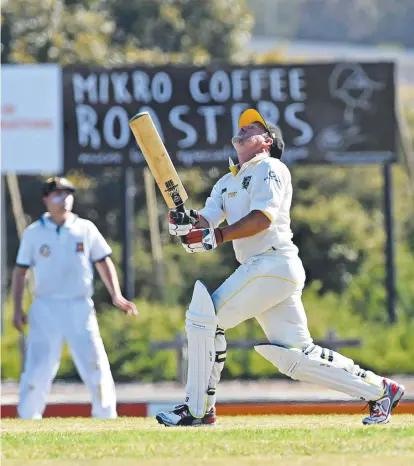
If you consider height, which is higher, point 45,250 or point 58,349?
point 45,250

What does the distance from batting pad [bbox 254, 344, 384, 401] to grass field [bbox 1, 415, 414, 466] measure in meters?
0.23

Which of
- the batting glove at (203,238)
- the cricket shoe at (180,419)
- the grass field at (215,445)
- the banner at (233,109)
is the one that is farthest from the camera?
the banner at (233,109)

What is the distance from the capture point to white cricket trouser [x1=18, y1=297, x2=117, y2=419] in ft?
37.1

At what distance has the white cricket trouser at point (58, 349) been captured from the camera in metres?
11.3

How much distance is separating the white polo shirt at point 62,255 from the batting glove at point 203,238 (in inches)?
124

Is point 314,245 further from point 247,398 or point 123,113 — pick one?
point 247,398

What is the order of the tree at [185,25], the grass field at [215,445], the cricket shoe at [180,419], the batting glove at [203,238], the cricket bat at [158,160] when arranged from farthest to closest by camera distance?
1. the tree at [185,25]
2. the cricket shoe at [180,419]
3. the cricket bat at [158,160]
4. the batting glove at [203,238]
5. the grass field at [215,445]

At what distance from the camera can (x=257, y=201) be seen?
8.38 metres

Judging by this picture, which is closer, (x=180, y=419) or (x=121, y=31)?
(x=180, y=419)

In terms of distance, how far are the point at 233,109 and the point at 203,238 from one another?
12.1m

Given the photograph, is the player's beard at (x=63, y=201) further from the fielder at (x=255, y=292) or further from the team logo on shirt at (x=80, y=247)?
the fielder at (x=255, y=292)

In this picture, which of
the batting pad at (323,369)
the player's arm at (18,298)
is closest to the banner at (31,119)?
the player's arm at (18,298)

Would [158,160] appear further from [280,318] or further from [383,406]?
[383,406]

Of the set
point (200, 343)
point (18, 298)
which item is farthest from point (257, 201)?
point (18, 298)
